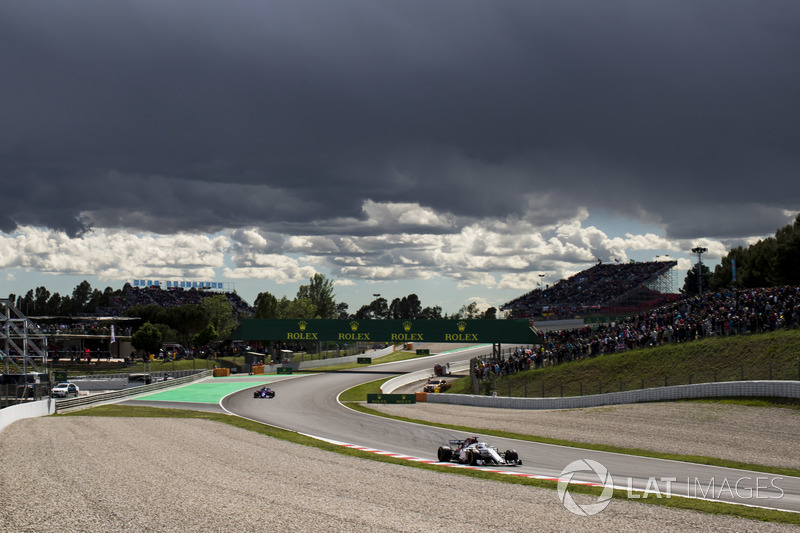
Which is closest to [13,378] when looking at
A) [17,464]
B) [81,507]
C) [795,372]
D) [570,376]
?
[17,464]

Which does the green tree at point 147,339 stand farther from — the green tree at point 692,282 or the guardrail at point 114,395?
the green tree at point 692,282

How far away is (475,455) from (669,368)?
23.0 meters

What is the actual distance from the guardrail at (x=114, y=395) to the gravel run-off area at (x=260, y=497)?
21.9 metres

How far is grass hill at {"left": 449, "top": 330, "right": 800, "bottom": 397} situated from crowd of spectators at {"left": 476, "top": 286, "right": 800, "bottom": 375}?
83cm

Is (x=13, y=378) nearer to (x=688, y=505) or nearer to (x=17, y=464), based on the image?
(x=17, y=464)

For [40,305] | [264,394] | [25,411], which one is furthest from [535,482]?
[40,305]

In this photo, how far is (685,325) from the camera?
44.4 m

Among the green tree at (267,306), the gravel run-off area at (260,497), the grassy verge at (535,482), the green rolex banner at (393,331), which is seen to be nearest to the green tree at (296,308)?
the green tree at (267,306)

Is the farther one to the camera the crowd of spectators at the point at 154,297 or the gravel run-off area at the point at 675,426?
the crowd of spectators at the point at 154,297

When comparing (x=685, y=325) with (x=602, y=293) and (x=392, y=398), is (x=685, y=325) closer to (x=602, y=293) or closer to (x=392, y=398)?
(x=392, y=398)

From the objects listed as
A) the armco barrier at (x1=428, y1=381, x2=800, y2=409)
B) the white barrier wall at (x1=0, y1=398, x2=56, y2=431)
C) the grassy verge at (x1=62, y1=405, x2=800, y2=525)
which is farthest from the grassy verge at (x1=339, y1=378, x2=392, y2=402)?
the white barrier wall at (x1=0, y1=398, x2=56, y2=431)

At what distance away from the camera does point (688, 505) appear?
Result: 1545 centimetres

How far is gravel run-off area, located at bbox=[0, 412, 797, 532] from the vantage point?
44.8 feet

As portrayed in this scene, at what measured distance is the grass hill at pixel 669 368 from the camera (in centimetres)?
3659
